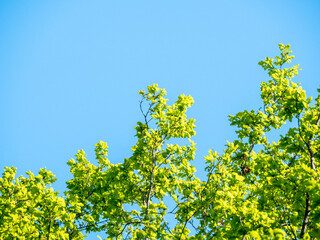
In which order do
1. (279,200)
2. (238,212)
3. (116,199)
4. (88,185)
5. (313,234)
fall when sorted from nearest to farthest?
(313,234)
(238,212)
(279,200)
(116,199)
(88,185)

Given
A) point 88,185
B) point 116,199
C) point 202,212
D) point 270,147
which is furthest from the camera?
point 88,185

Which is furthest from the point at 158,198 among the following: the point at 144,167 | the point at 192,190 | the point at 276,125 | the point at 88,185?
the point at 276,125

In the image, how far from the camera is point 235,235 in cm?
845

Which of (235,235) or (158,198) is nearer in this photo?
(235,235)

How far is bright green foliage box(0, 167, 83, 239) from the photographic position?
11.0 m

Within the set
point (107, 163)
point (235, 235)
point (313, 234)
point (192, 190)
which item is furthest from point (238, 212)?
point (107, 163)

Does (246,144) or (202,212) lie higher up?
(246,144)

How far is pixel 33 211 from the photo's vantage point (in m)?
12.0

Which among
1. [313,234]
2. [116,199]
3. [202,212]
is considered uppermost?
[116,199]

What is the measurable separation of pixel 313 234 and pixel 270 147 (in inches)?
226

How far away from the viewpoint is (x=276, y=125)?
46.0 ft

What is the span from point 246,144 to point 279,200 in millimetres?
3932

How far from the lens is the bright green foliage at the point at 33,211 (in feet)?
36.0

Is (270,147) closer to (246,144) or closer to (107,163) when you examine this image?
(246,144)
